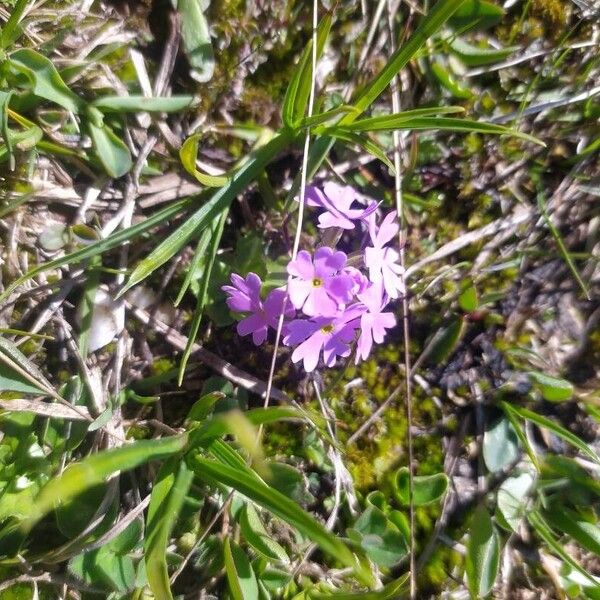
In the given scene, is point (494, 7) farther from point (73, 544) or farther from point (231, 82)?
point (73, 544)

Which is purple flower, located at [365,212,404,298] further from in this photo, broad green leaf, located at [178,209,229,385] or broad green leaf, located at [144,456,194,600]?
broad green leaf, located at [144,456,194,600]

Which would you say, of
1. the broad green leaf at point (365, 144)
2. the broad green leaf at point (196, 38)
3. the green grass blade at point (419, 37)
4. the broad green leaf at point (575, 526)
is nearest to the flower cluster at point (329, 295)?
the broad green leaf at point (365, 144)

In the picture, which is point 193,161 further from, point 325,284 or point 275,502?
point 275,502

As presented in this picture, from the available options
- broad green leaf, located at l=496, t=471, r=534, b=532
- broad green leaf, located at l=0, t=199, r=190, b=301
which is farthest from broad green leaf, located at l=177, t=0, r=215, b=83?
broad green leaf, located at l=496, t=471, r=534, b=532

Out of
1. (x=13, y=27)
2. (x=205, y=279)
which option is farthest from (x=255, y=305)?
(x=13, y=27)

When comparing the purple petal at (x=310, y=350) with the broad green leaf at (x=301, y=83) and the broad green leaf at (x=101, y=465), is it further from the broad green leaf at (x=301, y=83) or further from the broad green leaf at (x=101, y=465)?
the broad green leaf at (x=301, y=83)
